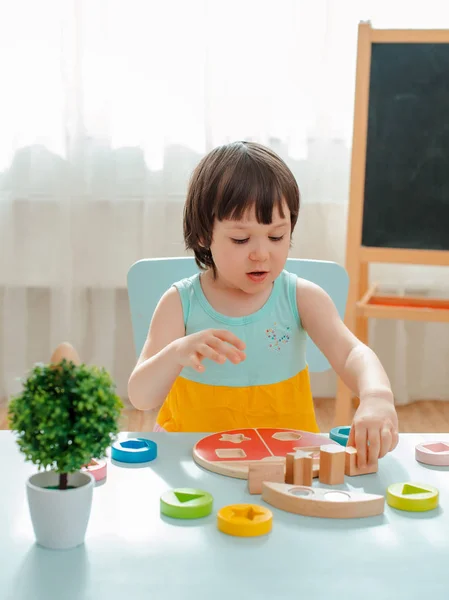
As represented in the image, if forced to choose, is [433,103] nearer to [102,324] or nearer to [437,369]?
[437,369]

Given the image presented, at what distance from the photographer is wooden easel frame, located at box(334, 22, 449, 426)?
2359mm

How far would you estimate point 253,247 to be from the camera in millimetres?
1203

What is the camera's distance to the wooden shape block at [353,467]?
87 cm

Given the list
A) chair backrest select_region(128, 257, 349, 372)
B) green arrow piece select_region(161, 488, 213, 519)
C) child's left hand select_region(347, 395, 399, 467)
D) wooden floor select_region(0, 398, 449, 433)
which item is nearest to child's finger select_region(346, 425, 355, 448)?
child's left hand select_region(347, 395, 399, 467)

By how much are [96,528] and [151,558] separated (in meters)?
0.08

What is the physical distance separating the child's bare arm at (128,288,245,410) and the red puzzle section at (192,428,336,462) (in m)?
0.09

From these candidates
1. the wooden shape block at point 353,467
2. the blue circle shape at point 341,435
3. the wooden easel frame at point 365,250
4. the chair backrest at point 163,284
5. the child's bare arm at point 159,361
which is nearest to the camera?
the wooden shape block at point 353,467

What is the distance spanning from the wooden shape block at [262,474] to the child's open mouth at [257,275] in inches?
18.0

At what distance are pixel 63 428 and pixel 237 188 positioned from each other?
A: 659 millimetres

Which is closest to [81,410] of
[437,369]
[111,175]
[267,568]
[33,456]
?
[33,456]

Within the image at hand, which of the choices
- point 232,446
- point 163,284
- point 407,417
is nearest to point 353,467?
point 232,446

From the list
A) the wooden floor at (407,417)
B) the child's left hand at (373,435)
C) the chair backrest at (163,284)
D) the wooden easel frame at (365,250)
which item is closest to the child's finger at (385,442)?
the child's left hand at (373,435)

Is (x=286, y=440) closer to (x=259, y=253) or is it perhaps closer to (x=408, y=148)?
(x=259, y=253)

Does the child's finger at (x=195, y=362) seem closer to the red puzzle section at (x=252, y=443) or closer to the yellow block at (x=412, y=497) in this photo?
the red puzzle section at (x=252, y=443)
